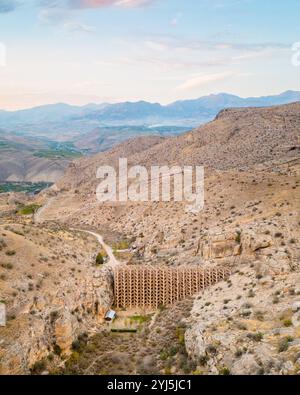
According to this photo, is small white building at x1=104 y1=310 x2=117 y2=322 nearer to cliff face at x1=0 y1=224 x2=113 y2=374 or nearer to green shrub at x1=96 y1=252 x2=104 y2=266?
cliff face at x1=0 y1=224 x2=113 y2=374

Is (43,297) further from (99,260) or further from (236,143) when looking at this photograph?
(236,143)

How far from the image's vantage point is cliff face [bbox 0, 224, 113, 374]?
728 inches

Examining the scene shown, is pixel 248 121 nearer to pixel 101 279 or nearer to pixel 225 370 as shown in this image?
pixel 101 279

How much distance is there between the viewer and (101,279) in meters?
27.5

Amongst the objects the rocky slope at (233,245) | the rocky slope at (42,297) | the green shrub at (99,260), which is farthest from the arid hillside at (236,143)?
the rocky slope at (42,297)

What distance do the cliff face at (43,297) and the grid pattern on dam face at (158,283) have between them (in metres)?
0.88

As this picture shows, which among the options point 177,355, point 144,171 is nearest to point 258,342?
point 177,355

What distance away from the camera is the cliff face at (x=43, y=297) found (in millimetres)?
18484

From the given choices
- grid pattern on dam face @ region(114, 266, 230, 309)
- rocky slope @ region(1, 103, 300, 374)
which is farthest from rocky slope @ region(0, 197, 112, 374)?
rocky slope @ region(1, 103, 300, 374)

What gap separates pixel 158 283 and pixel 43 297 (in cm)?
789

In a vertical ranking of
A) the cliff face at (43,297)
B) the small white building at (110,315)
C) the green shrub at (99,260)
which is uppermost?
the cliff face at (43,297)

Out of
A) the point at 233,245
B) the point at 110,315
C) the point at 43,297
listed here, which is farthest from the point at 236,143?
the point at 43,297

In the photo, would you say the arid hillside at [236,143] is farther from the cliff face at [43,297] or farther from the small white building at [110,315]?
the small white building at [110,315]

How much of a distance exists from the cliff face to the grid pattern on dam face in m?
0.88
